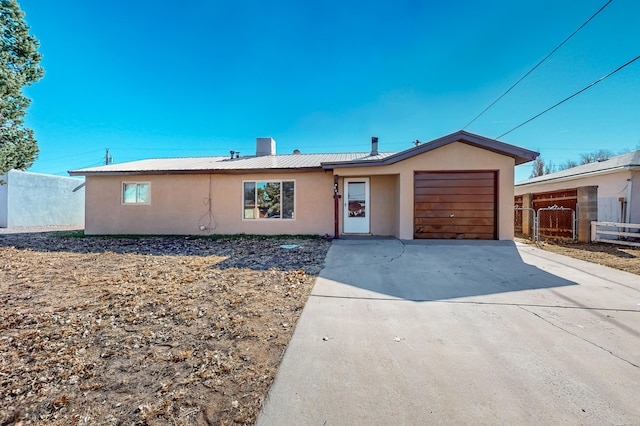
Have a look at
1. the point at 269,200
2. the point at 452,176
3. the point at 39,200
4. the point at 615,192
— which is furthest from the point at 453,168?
the point at 39,200

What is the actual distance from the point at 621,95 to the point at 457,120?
238 inches

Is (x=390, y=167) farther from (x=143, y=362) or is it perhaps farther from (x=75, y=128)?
(x=75, y=128)

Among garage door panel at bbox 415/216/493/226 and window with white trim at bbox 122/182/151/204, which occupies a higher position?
window with white trim at bbox 122/182/151/204

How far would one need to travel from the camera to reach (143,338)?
8.93ft

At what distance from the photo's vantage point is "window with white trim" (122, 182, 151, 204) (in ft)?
36.3

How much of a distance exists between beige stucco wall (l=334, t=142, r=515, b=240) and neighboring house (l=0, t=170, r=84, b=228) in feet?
63.4

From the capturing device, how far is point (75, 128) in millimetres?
18516

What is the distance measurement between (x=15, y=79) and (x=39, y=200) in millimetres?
12504

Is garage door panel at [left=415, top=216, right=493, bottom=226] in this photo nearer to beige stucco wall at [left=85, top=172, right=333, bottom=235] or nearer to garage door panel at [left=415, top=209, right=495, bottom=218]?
garage door panel at [left=415, top=209, right=495, bottom=218]

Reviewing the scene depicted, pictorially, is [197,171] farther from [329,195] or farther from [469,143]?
[469,143]

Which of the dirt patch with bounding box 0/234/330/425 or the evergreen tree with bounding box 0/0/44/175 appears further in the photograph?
the evergreen tree with bounding box 0/0/44/175

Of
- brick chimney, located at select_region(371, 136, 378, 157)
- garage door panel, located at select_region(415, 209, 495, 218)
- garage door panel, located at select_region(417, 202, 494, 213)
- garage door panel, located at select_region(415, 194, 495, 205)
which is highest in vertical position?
brick chimney, located at select_region(371, 136, 378, 157)

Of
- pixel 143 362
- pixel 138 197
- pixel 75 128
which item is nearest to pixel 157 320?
pixel 143 362

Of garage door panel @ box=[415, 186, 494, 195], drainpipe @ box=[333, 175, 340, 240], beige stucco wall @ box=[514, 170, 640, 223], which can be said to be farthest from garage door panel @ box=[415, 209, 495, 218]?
beige stucco wall @ box=[514, 170, 640, 223]
